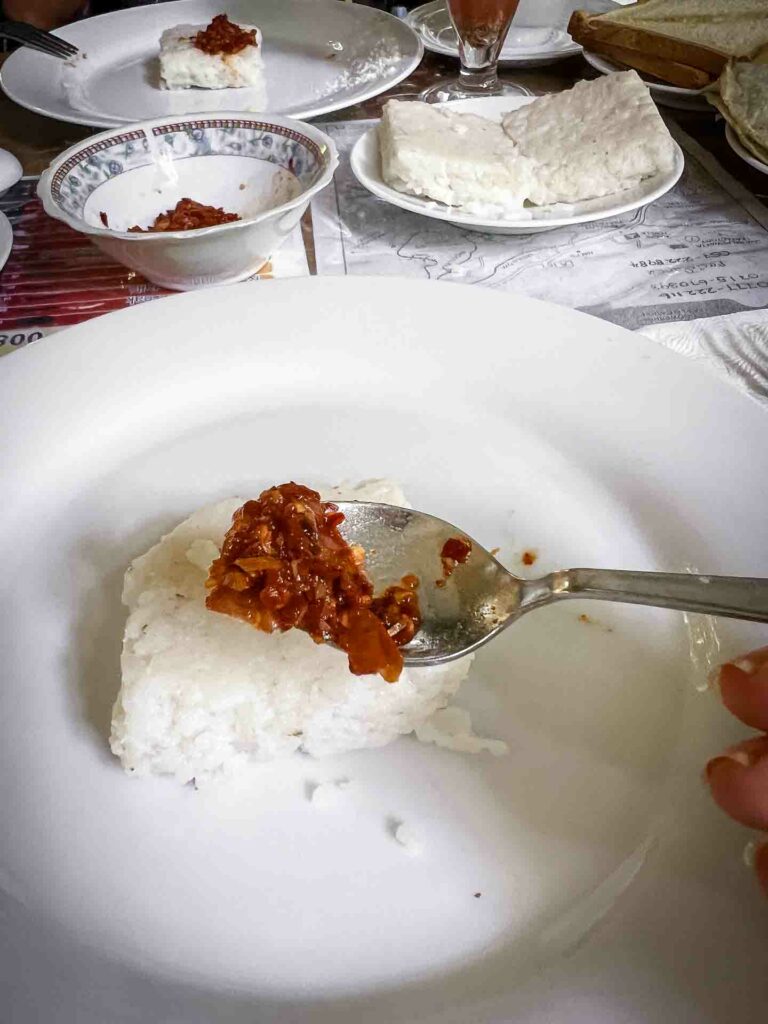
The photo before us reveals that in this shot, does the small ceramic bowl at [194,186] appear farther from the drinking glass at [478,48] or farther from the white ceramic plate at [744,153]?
the white ceramic plate at [744,153]

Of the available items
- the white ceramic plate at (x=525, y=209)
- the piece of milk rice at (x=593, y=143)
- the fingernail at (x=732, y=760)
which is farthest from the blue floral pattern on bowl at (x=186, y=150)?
the fingernail at (x=732, y=760)

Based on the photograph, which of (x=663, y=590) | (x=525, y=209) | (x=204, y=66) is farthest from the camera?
(x=204, y=66)

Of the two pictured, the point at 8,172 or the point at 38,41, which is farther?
the point at 38,41

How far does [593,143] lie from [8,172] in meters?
0.96

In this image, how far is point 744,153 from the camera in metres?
1.29

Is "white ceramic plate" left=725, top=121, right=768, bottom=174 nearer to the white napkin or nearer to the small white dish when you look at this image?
the white napkin

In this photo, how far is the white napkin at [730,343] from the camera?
94cm

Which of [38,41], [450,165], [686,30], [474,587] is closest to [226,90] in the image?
[38,41]

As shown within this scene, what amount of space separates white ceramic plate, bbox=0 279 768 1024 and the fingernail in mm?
35

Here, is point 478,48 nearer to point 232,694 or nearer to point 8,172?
point 8,172

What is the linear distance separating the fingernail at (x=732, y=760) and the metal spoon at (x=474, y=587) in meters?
0.11

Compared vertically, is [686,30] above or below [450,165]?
above

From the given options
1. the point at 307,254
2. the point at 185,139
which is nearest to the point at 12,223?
the point at 185,139

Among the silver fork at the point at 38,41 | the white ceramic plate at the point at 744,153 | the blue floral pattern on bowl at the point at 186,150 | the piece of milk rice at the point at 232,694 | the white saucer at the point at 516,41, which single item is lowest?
the piece of milk rice at the point at 232,694
